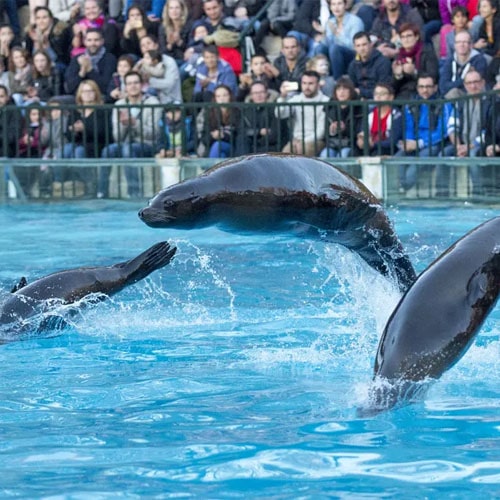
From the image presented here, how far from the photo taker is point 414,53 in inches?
634

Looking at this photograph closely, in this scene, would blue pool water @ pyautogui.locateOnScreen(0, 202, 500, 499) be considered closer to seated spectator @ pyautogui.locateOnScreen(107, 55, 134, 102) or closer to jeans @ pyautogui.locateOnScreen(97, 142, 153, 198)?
jeans @ pyautogui.locateOnScreen(97, 142, 153, 198)

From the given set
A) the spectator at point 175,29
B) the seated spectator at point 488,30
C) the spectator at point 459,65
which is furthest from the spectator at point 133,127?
the seated spectator at point 488,30

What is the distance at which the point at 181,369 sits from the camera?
6434mm

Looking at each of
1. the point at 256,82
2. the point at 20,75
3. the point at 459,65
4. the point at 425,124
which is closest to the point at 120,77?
the point at 20,75

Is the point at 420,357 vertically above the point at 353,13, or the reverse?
the point at 353,13

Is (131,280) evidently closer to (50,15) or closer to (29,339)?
(29,339)

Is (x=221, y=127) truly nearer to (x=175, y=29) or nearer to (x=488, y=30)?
(x=175, y=29)

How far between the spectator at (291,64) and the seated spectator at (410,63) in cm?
139

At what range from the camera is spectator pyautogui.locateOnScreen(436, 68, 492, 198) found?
14.2 meters

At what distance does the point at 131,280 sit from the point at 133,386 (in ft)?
4.70

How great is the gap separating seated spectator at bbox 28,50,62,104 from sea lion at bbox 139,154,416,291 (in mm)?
13285

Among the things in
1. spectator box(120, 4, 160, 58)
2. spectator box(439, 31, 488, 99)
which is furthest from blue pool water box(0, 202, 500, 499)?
spectator box(120, 4, 160, 58)

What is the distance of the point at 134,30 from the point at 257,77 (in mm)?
2502

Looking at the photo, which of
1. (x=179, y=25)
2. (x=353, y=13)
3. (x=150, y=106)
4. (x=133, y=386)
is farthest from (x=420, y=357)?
(x=179, y=25)
